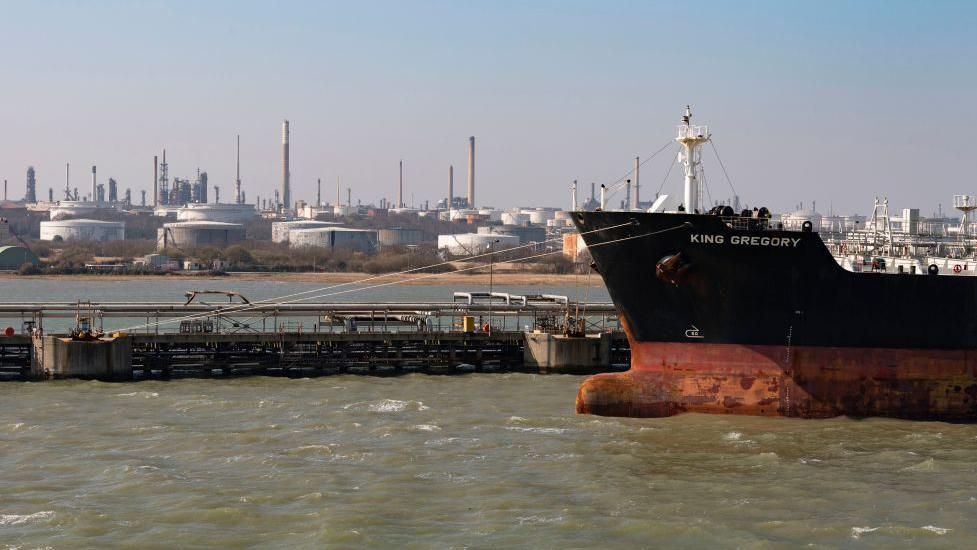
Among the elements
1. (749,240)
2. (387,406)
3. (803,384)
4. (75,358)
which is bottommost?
(387,406)

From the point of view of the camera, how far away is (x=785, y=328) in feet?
100

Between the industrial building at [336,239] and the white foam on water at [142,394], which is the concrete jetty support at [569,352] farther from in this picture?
the industrial building at [336,239]

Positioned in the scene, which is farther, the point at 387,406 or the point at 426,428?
the point at 387,406

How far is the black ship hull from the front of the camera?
30.5 m

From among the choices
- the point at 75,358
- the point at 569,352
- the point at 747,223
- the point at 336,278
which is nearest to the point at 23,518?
the point at 75,358

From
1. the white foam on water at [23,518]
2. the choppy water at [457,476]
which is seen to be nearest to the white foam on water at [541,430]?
the choppy water at [457,476]

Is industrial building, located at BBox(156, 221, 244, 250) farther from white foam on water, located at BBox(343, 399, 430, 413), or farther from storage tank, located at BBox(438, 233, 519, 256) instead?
white foam on water, located at BBox(343, 399, 430, 413)

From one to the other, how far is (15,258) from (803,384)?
12813 cm

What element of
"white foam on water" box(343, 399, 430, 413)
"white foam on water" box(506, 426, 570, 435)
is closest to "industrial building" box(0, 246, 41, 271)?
"white foam on water" box(343, 399, 430, 413)

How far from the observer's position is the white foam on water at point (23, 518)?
70.3 feet

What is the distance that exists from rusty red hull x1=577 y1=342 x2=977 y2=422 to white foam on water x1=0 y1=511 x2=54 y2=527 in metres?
14.4

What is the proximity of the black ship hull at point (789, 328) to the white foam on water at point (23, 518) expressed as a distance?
47.8 feet

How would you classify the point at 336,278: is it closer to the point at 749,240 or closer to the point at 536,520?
the point at 749,240

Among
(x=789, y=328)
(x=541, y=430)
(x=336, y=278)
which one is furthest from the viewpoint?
(x=336, y=278)
